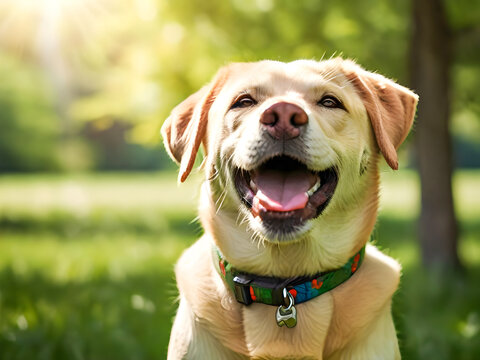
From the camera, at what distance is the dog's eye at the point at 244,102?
2.93m

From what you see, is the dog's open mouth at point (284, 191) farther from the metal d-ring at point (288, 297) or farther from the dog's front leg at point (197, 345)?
the dog's front leg at point (197, 345)

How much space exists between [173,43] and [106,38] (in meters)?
1.90

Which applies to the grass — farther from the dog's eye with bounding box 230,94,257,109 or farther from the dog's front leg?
the dog's front leg

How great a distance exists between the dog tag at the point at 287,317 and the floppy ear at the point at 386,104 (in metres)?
0.90

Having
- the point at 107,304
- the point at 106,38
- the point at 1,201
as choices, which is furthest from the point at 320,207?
the point at 1,201

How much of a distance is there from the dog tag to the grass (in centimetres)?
92

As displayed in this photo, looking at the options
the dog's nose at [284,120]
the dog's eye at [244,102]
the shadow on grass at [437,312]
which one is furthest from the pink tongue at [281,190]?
the shadow on grass at [437,312]

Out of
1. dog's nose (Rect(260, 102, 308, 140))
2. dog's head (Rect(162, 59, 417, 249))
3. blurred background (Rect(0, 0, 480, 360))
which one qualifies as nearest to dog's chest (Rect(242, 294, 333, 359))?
dog's head (Rect(162, 59, 417, 249))

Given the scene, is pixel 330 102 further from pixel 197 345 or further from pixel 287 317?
pixel 197 345

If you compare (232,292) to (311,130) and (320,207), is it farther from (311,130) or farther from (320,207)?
(311,130)

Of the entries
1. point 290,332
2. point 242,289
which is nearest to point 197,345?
point 242,289

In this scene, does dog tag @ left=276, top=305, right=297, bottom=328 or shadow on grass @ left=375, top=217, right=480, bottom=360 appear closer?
dog tag @ left=276, top=305, right=297, bottom=328

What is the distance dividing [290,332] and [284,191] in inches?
25.7

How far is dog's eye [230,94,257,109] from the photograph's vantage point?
293 cm
